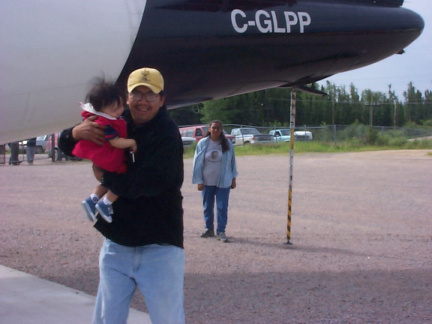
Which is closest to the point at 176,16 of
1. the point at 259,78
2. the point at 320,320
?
the point at 259,78

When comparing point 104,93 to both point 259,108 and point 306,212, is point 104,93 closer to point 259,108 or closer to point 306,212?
point 306,212

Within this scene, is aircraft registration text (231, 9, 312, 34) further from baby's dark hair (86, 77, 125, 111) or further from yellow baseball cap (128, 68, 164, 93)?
baby's dark hair (86, 77, 125, 111)

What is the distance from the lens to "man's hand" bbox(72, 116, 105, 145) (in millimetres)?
2514

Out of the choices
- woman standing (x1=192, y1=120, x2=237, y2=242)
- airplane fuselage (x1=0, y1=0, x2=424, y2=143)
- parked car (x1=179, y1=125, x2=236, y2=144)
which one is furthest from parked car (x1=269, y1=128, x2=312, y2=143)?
airplane fuselage (x1=0, y1=0, x2=424, y2=143)

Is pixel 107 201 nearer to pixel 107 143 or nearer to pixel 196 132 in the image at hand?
pixel 107 143

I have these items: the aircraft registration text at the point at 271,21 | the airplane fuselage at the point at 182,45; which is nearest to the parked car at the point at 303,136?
the airplane fuselage at the point at 182,45

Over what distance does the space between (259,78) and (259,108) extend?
1885 inches

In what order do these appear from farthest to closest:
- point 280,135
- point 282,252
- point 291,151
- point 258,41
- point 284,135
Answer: point 284,135
point 280,135
point 291,151
point 282,252
point 258,41

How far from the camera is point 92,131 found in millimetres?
2520

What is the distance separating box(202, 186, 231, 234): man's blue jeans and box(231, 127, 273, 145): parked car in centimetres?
2658

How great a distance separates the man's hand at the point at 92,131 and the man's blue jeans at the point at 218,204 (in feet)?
16.3

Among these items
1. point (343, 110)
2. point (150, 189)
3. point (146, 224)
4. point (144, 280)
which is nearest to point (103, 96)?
point (150, 189)

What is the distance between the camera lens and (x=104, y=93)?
2.56 metres

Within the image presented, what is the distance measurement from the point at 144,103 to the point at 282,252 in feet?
15.3
